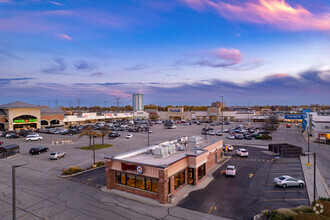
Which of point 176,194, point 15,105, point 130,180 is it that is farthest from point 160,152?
point 15,105

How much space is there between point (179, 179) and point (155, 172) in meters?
4.28

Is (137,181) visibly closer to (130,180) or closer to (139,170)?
(130,180)

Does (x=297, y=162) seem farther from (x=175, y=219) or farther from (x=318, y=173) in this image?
(x=175, y=219)

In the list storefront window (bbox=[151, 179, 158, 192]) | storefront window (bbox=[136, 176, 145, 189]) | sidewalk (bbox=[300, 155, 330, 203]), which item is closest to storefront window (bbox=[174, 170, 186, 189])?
storefront window (bbox=[151, 179, 158, 192])

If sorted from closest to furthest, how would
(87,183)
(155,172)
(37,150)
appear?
(155,172)
(87,183)
(37,150)

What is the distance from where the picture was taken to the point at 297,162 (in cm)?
3503

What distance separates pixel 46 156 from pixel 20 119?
51767mm

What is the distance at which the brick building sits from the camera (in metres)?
19.9

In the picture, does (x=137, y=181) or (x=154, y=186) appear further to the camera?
(x=137, y=181)

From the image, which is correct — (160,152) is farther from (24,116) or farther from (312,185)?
(24,116)

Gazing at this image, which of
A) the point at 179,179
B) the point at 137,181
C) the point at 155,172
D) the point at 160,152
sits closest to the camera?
the point at 155,172

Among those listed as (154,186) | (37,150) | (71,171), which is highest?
(154,186)

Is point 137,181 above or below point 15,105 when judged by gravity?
below

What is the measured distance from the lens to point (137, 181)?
70.6 ft
